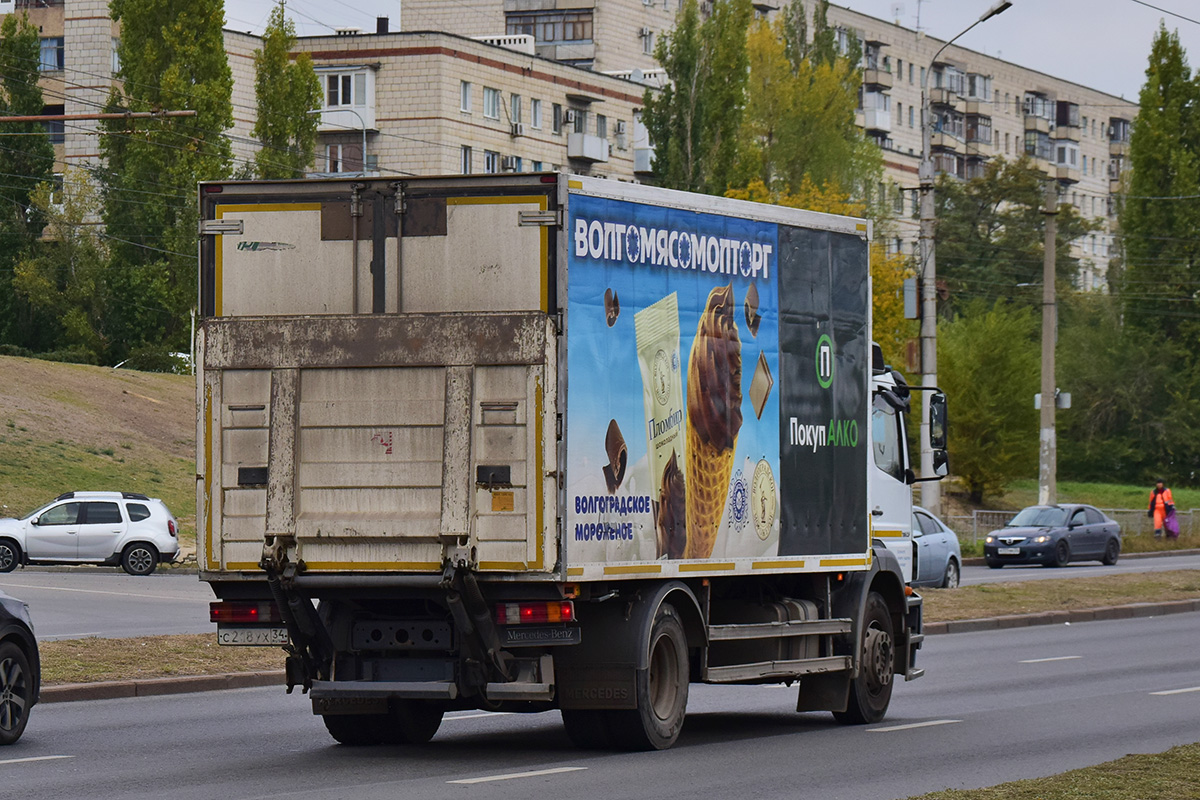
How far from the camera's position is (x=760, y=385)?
13430 millimetres

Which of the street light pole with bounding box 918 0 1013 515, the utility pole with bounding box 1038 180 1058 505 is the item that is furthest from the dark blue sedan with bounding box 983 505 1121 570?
the street light pole with bounding box 918 0 1013 515

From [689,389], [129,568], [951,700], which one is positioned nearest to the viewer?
[689,389]

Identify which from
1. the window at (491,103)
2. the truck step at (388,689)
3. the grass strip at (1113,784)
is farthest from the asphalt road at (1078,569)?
the window at (491,103)

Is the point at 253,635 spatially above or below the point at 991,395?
below

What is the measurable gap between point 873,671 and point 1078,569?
1112 inches

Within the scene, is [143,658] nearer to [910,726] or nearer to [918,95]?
[910,726]

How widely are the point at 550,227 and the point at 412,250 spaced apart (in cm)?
90

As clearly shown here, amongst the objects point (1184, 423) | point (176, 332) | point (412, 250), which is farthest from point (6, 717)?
point (1184, 423)

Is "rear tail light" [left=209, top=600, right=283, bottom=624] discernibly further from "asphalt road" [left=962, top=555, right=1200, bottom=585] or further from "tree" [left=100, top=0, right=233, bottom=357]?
"tree" [left=100, top=0, right=233, bottom=357]

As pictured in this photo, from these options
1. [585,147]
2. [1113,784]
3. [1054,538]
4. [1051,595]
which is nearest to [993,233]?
[585,147]

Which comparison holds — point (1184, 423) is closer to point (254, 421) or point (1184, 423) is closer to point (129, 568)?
point (129, 568)

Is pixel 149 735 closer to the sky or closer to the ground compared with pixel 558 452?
closer to the ground

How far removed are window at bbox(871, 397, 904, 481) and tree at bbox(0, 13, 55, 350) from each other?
2240 inches

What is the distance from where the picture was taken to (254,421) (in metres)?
11.8
